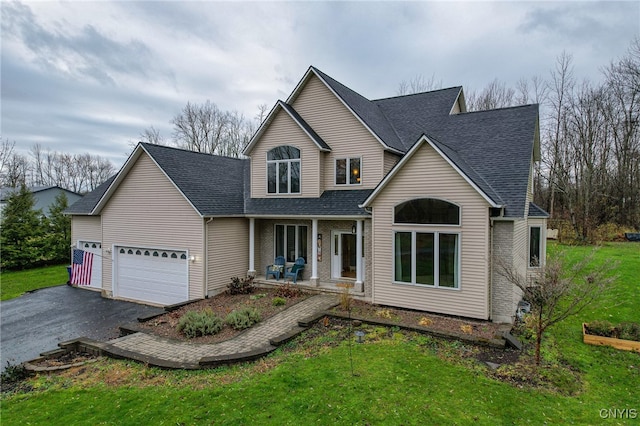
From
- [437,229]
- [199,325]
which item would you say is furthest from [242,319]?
[437,229]

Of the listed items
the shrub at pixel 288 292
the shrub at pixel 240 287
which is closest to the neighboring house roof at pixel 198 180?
the shrub at pixel 240 287

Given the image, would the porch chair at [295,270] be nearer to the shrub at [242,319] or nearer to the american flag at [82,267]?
the shrub at [242,319]

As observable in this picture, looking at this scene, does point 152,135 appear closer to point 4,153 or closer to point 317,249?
point 4,153

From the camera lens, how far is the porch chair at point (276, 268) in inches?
585

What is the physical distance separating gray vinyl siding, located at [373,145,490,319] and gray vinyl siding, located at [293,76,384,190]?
8.55 feet

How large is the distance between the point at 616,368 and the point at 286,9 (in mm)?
16245

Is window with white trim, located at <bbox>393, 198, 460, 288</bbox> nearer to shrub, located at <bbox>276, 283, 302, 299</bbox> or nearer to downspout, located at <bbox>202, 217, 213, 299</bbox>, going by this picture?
shrub, located at <bbox>276, 283, 302, 299</bbox>

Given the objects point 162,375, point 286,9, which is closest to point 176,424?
point 162,375

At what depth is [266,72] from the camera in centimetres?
2708

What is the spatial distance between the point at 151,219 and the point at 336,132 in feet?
29.9

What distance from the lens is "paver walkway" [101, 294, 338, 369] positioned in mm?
7844

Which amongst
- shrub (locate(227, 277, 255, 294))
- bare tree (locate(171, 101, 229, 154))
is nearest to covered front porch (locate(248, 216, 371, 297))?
shrub (locate(227, 277, 255, 294))

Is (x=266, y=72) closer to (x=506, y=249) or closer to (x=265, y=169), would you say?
(x=265, y=169)

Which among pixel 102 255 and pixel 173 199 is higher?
pixel 173 199
